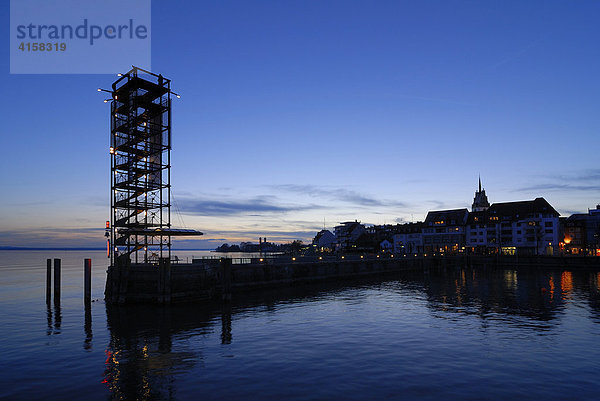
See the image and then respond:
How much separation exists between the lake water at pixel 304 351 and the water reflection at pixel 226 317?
126mm

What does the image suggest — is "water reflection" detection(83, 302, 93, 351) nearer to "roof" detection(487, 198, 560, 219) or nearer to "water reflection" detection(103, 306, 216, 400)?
"water reflection" detection(103, 306, 216, 400)

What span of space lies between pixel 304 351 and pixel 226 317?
475 inches

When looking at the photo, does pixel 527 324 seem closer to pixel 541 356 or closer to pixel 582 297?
pixel 541 356

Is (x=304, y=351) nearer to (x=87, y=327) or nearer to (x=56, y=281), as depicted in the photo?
(x=87, y=327)

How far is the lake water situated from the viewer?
1727 cm

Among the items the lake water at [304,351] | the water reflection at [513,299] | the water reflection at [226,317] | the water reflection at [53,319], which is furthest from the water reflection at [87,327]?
the water reflection at [513,299]

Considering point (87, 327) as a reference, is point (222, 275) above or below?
above

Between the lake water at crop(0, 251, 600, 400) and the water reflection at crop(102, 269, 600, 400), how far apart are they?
0.13 m

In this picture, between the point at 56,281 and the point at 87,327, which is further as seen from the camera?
the point at 56,281

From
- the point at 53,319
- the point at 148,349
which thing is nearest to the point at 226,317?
the point at 148,349

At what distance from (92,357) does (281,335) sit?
37.2ft

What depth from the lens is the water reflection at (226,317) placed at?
1942 cm

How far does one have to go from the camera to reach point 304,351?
2312 centimetres

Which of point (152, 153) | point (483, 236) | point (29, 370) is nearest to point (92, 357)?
point (29, 370)
